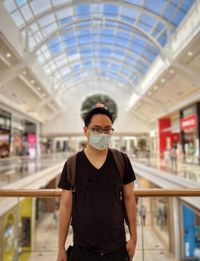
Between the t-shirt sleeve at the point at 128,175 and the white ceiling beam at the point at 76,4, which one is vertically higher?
the white ceiling beam at the point at 76,4

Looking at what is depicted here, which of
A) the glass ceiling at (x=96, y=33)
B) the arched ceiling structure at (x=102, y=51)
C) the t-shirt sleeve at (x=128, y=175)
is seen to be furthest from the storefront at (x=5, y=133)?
the t-shirt sleeve at (x=128, y=175)

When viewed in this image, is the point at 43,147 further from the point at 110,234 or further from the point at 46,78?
the point at 110,234

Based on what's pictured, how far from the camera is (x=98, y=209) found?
61.7 inches

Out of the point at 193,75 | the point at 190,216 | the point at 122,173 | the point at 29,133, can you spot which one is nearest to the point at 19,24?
the point at 193,75

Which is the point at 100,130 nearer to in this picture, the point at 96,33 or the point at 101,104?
the point at 101,104

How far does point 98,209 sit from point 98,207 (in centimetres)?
1

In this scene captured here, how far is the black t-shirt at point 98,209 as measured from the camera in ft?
5.12

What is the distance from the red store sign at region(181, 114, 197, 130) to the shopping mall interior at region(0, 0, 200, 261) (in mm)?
80

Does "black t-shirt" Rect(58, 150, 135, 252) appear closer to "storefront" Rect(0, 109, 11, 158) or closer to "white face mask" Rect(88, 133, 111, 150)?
"white face mask" Rect(88, 133, 111, 150)

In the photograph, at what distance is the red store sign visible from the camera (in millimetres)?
18234

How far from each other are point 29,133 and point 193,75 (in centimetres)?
1968

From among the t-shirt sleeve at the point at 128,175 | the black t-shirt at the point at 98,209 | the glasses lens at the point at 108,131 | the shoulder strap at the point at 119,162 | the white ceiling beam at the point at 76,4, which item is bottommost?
the black t-shirt at the point at 98,209

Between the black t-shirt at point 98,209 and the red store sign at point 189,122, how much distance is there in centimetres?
1761

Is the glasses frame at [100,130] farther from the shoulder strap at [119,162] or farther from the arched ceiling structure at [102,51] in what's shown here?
the arched ceiling structure at [102,51]
